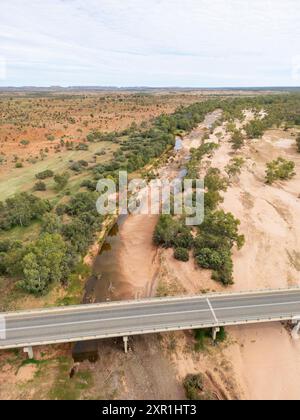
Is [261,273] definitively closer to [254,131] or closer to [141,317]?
[141,317]

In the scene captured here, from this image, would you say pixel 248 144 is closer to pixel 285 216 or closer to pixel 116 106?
pixel 285 216

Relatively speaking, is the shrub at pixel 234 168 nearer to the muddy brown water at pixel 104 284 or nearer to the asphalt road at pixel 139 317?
the muddy brown water at pixel 104 284

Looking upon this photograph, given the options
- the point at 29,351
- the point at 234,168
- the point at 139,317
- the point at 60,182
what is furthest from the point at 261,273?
the point at 60,182

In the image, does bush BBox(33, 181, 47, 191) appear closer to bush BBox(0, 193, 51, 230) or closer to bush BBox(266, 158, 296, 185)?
bush BBox(0, 193, 51, 230)

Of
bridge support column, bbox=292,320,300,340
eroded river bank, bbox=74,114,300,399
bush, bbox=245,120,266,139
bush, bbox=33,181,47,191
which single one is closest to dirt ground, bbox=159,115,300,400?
eroded river bank, bbox=74,114,300,399
